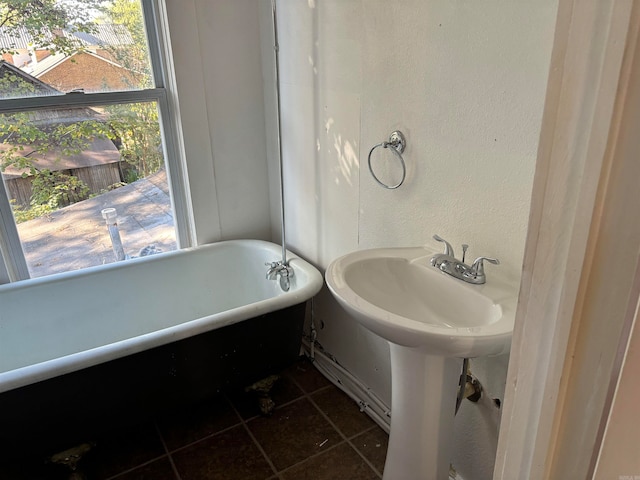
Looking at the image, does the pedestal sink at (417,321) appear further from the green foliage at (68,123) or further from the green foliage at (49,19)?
the green foliage at (49,19)

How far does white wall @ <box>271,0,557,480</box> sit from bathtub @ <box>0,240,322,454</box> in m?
0.33

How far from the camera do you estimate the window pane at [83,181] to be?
2.02 meters

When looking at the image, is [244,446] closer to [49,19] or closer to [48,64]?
[48,64]

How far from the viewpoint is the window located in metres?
1.94

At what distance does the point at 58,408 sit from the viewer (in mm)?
1528

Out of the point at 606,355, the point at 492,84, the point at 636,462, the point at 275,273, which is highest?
the point at 492,84

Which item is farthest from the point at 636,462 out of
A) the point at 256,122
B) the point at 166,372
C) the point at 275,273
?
the point at 256,122

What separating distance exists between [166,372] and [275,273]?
2.19 feet

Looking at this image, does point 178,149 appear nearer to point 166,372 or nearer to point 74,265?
point 74,265

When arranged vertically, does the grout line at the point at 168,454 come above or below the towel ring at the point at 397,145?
below

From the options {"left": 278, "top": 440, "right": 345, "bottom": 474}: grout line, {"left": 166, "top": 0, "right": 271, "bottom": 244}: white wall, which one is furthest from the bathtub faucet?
{"left": 278, "top": 440, "right": 345, "bottom": 474}: grout line

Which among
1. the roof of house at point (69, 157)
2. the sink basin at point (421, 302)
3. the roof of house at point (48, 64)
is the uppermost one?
the roof of house at point (48, 64)

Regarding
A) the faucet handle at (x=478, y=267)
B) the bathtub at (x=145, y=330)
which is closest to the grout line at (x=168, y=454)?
the bathtub at (x=145, y=330)

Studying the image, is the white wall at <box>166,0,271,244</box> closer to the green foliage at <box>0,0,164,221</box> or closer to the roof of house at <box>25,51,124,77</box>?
the green foliage at <box>0,0,164,221</box>
